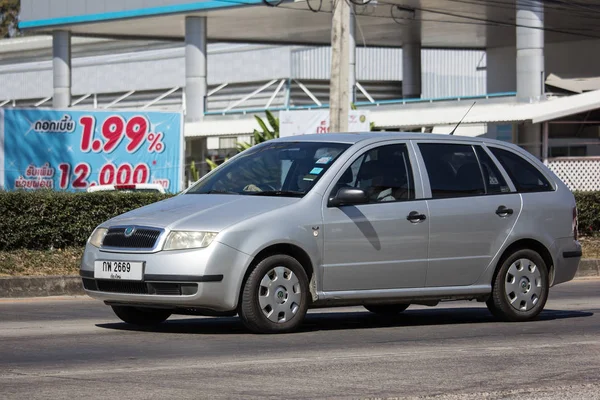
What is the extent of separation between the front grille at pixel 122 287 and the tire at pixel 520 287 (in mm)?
3360

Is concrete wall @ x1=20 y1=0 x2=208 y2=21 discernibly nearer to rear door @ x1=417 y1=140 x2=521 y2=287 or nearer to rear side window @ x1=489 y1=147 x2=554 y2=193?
rear side window @ x1=489 y1=147 x2=554 y2=193

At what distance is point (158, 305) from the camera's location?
9.60m

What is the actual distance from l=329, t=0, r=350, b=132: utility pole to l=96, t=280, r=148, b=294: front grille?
470 inches

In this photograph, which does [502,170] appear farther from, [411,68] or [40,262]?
[411,68]

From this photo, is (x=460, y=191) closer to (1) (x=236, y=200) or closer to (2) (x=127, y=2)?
(1) (x=236, y=200)

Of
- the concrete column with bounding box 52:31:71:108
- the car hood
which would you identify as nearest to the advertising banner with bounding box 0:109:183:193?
the car hood

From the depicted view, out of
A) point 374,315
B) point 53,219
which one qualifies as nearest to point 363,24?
point 53,219

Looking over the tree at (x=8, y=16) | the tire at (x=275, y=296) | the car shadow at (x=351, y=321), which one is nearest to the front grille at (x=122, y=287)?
the car shadow at (x=351, y=321)

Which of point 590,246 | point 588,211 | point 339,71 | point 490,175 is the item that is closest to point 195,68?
point 339,71

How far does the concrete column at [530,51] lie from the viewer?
39000 millimetres

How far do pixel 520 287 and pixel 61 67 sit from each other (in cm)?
4068

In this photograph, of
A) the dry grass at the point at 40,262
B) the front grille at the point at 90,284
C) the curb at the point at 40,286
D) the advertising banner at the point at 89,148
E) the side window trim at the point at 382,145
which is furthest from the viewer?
the advertising banner at the point at 89,148

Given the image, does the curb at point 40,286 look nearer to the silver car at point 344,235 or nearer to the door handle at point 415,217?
the silver car at point 344,235

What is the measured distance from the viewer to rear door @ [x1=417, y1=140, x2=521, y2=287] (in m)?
10.7
